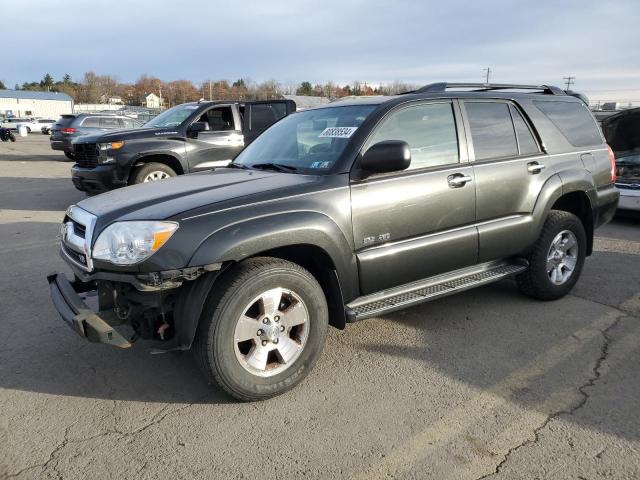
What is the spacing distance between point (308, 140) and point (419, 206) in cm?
100

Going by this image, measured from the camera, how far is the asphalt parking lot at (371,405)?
8.13ft

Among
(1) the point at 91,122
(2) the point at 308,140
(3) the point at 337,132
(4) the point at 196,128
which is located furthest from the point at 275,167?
(1) the point at 91,122

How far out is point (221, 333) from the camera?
2.78 m

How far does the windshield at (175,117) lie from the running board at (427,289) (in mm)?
6404

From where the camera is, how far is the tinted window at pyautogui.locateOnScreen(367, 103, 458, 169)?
11.8ft

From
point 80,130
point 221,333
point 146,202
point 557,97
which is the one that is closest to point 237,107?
point 557,97

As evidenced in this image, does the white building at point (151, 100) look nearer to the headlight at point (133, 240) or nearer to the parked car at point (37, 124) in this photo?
the parked car at point (37, 124)

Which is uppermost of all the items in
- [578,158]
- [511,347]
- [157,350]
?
[578,158]

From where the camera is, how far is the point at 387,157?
10.4ft

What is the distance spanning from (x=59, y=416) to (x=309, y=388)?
144 cm

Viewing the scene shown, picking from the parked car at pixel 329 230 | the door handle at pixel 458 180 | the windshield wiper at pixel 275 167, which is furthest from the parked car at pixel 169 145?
the door handle at pixel 458 180

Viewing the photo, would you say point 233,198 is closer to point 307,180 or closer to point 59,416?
point 307,180

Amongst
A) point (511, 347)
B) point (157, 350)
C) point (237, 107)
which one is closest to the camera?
point (157, 350)

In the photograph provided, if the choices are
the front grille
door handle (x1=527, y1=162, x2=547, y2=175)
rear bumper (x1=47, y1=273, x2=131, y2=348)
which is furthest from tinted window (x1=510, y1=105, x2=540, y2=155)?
the front grille
